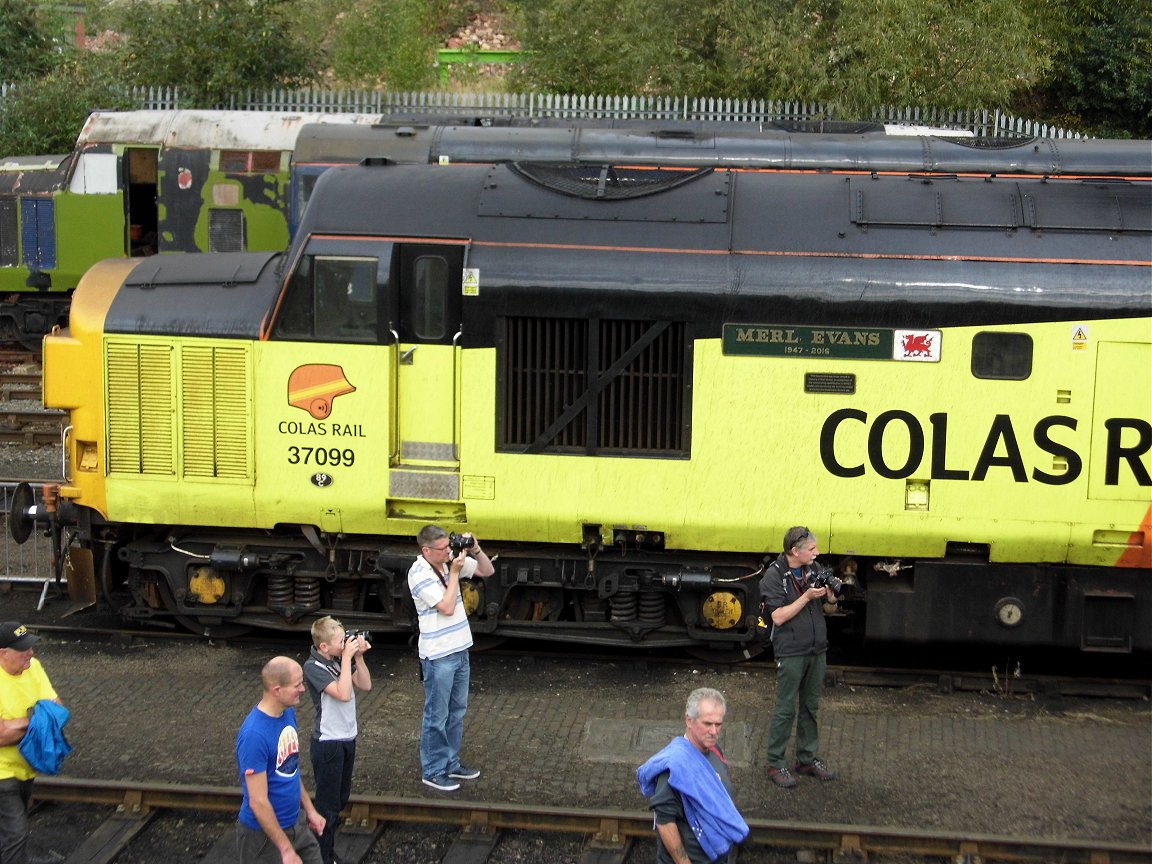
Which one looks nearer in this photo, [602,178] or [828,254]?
[828,254]

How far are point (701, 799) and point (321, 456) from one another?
16.2 ft

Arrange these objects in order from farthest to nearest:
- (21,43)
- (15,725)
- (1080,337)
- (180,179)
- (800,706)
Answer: (21,43)
(180,179)
(1080,337)
(800,706)
(15,725)

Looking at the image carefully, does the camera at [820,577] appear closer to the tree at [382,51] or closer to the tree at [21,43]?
the tree at [382,51]

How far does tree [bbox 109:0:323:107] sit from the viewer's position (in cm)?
2530

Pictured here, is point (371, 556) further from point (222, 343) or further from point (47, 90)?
point (47, 90)

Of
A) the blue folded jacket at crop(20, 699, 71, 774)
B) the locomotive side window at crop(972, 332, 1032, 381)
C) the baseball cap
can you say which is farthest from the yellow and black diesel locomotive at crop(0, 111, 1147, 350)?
the blue folded jacket at crop(20, 699, 71, 774)

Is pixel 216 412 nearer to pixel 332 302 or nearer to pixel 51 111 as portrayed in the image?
pixel 332 302

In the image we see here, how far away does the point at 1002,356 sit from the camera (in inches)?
346

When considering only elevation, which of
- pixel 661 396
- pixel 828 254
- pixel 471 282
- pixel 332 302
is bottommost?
pixel 661 396

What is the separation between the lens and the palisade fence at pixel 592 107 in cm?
2161

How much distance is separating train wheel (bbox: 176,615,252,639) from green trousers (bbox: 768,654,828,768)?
442 cm

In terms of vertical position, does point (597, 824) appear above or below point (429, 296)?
below

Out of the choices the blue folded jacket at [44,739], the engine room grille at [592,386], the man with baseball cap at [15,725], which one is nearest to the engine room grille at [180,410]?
the engine room grille at [592,386]

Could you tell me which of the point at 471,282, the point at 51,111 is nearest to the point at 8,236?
the point at 51,111
